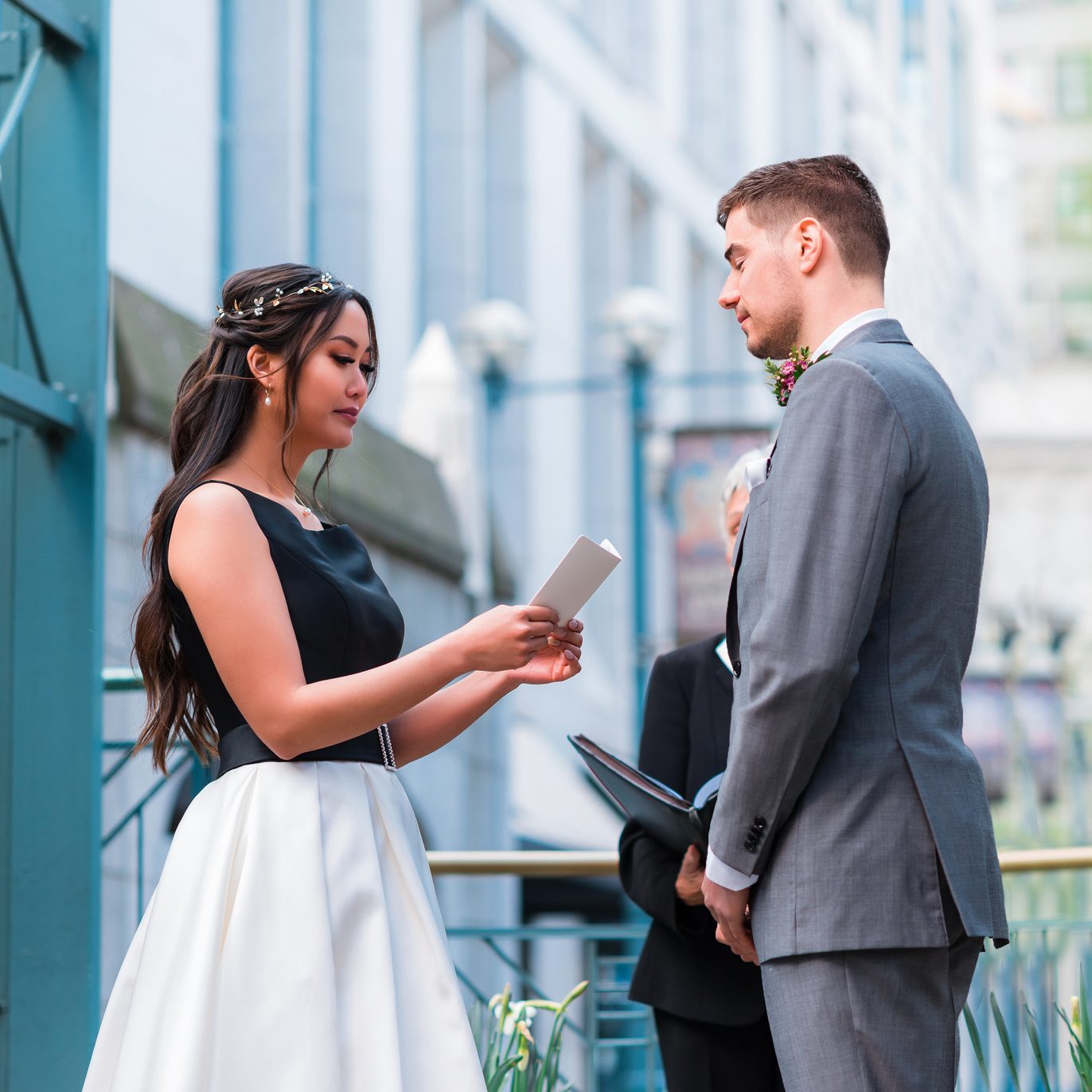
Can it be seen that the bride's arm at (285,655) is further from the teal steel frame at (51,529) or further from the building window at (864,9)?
the building window at (864,9)

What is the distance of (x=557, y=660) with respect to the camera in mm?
3488

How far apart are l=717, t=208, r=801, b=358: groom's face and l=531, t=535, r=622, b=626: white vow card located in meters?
0.50

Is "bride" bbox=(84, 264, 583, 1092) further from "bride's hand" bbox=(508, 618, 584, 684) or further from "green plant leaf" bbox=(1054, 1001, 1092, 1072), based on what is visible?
"green plant leaf" bbox=(1054, 1001, 1092, 1072)

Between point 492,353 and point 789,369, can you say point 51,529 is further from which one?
point 492,353

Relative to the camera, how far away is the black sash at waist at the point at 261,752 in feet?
10.8

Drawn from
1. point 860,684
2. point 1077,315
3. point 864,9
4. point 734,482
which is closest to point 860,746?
point 860,684

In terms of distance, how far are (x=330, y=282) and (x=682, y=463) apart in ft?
44.4

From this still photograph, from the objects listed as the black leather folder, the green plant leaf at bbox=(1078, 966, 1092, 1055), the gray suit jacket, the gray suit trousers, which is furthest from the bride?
the green plant leaf at bbox=(1078, 966, 1092, 1055)

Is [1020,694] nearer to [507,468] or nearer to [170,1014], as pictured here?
[507,468]

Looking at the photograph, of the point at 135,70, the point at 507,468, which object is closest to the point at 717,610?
the point at 507,468

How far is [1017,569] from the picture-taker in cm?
3666

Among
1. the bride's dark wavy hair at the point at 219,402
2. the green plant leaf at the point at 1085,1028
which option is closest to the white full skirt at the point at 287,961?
the bride's dark wavy hair at the point at 219,402

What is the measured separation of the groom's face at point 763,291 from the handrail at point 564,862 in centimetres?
239

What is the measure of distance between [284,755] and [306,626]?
0.79 ft
